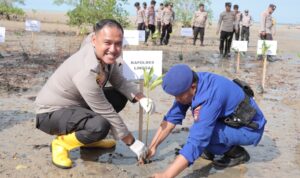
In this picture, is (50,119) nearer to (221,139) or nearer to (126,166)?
(126,166)

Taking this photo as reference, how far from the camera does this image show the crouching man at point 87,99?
3.49 m

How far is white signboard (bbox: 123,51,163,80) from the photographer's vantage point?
427 cm

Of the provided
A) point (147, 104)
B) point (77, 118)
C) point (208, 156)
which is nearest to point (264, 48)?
point (208, 156)

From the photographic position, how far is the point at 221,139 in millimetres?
3820

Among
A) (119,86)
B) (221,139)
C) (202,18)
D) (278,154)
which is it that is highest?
(202,18)

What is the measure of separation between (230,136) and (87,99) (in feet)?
4.47

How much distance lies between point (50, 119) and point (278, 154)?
249 centimetres

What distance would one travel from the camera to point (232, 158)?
162 inches

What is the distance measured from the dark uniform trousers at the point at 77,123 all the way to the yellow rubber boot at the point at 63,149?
0.06m

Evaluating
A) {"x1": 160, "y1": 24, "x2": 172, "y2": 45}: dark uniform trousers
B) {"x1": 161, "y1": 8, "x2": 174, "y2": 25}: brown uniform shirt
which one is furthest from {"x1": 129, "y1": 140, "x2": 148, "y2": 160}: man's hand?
{"x1": 160, "y1": 24, "x2": 172, "y2": 45}: dark uniform trousers

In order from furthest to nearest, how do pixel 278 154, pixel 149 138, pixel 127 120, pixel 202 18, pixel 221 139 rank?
1. pixel 202 18
2. pixel 127 120
3. pixel 149 138
4. pixel 278 154
5. pixel 221 139

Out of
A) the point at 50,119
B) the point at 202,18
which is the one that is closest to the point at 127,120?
the point at 50,119

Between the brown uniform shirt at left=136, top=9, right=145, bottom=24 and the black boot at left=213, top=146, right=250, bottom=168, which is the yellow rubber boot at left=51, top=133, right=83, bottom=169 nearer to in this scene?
the black boot at left=213, top=146, right=250, bottom=168

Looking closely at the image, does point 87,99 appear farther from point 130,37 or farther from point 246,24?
point 246,24
